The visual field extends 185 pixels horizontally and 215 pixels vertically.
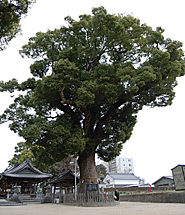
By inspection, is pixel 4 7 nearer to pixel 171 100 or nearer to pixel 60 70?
pixel 60 70

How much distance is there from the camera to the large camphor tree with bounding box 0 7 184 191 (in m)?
13.0

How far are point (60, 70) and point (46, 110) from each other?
13.7 feet

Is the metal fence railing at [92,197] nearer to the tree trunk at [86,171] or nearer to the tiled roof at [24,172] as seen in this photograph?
the tree trunk at [86,171]

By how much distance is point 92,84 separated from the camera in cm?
1292

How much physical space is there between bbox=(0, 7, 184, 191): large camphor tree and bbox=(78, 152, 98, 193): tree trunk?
2.7 inches

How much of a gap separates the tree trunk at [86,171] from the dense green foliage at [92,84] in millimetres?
381

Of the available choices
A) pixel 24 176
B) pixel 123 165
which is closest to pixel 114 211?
pixel 24 176

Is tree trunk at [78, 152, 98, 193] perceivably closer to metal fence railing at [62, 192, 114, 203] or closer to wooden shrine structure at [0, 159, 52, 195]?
metal fence railing at [62, 192, 114, 203]

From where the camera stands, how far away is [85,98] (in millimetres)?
12523

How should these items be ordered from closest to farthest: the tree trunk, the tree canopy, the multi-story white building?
1. the tree canopy
2. the tree trunk
3. the multi-story white building

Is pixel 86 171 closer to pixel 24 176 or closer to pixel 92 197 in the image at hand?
pixel 92 197

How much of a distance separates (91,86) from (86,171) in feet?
20.3

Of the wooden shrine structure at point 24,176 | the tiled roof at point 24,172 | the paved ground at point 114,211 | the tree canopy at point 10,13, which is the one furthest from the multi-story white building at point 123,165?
the tree canopy at point 10,13

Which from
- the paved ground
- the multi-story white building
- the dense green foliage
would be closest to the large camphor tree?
the dense green foliage
